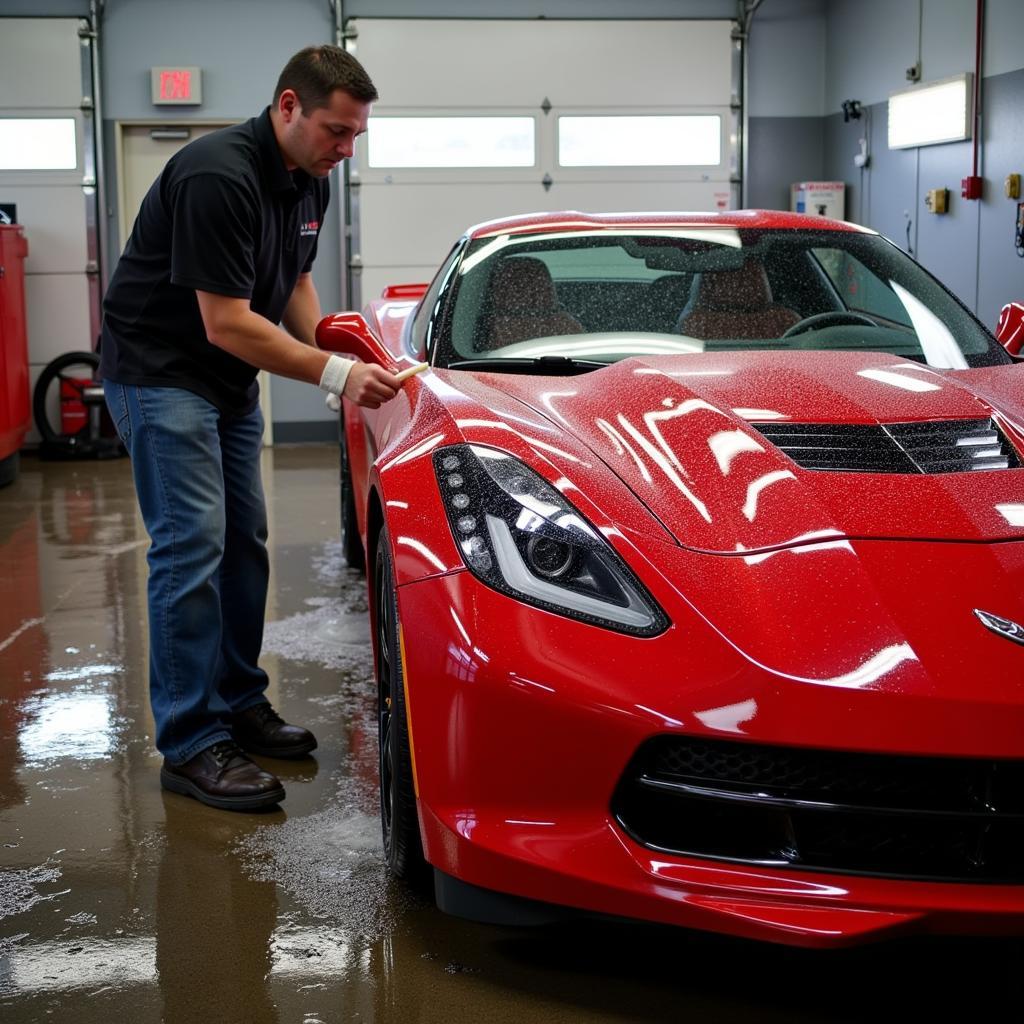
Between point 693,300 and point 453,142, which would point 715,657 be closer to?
point 693,300

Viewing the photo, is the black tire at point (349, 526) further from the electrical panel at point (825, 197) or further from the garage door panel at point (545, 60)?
the electrical panel at point (825, 197)

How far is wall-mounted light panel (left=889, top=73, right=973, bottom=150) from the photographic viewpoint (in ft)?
25.5

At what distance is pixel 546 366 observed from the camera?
2617 mm

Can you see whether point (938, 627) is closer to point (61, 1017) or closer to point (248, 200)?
point (61, 1017)

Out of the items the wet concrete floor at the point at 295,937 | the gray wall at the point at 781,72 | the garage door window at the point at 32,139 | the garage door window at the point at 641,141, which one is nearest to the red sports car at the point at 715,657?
the wet concrete floor at the point at 295,937

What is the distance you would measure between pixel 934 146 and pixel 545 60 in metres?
2.93

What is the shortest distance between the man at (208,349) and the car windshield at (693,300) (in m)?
0.39

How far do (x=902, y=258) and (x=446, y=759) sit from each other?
1.94 meters

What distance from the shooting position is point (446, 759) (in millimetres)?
1786

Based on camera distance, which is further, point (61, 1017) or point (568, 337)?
point (568, 337)

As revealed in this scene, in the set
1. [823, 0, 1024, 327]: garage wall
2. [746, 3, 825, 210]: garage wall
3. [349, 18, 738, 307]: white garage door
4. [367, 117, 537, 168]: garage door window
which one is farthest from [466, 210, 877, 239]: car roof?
[746, 3, 825, 210]: garage wall

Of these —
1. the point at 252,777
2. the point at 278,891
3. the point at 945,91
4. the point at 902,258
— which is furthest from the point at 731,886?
the point at 945,91

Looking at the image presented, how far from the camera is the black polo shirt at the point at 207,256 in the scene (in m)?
2.56

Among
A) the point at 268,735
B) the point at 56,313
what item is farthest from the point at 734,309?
the point at 56,313
